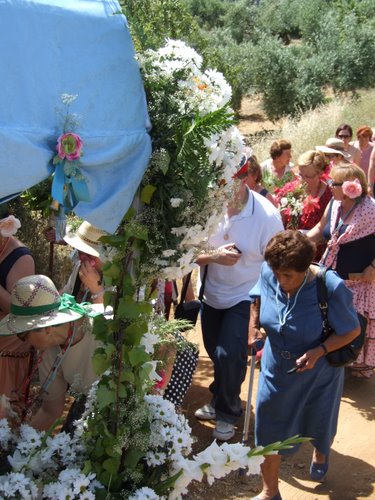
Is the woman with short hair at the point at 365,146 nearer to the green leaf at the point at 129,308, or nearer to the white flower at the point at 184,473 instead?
the white flower at the point at 184,473

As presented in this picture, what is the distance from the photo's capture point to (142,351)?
3.00 metres

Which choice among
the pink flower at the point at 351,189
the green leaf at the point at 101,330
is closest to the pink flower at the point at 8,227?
the green leaf at the point at 101,330

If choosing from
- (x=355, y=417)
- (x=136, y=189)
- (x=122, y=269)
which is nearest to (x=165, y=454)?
(x=122, y=269)

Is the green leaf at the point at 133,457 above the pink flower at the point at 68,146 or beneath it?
beneath

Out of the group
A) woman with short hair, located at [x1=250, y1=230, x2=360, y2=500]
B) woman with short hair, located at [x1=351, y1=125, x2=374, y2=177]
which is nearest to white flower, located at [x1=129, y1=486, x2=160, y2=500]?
woman with short hair, located at [x1=250, y1=230, x2=360, y2=500]

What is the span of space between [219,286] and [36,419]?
2.12 meters

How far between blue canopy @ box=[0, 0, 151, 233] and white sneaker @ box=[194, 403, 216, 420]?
3560mm

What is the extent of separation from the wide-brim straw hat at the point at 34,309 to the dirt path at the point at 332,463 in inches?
74.7

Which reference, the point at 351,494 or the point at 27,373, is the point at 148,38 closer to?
the point at 27,373

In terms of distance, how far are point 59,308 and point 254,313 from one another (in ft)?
5.63

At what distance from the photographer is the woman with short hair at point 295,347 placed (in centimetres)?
436

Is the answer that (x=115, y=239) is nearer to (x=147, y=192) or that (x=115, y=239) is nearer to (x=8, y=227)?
(x=147, y=192)

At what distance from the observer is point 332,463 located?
556cm

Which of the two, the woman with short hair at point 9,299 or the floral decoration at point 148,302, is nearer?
the floral decoration at point 148,302
